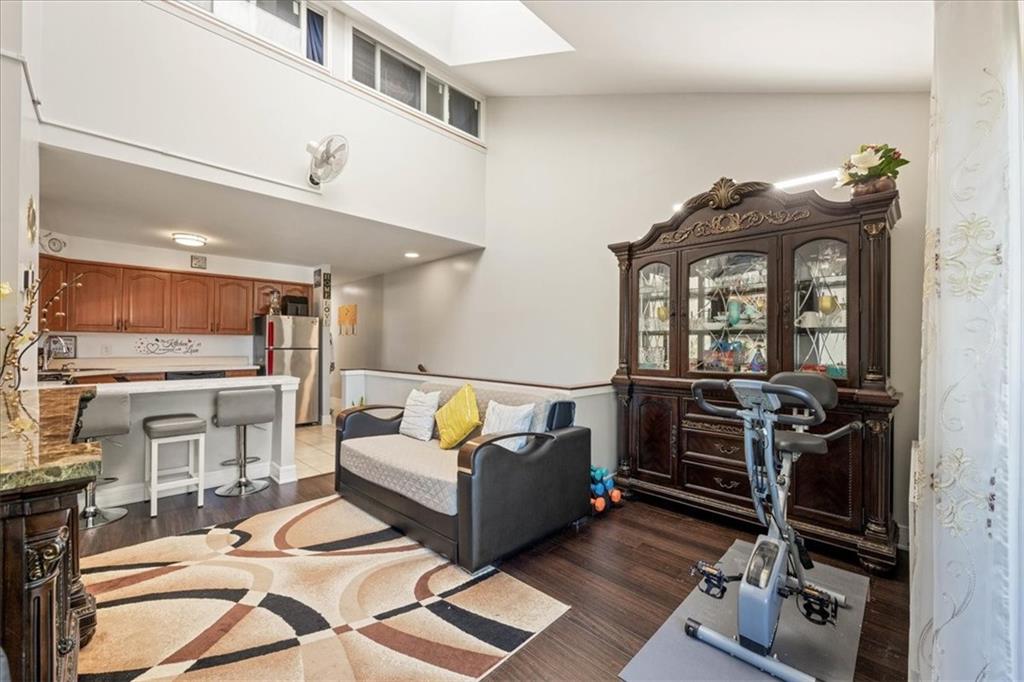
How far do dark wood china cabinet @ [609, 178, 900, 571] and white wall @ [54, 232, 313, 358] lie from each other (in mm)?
5232

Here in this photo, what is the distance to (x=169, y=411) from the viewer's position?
3.37m

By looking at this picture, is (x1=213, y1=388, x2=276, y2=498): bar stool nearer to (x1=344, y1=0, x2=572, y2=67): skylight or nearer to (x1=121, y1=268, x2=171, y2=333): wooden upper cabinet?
(x1=121, y1=268, x2=171, y2=333): wooden upper cabinet

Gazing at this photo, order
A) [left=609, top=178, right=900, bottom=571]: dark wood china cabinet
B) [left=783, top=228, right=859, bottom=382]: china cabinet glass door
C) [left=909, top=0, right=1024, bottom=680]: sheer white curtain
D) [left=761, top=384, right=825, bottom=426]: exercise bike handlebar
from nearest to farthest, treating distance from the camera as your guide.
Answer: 1. [left=909, top=0, right=1024, bottom=680]: sheer white curtain
2. [left=761, top=384, right=825, bottom=426]: exercise bike handlebar
3. [left=609, top=178, right=900, bottom=571]: dark wood china cabinet
4. [left=783, top=228, right=859, bottom=382]: china cabinet glass door

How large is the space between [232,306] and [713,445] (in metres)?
6.13


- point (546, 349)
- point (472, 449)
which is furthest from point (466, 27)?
point (472, 449)

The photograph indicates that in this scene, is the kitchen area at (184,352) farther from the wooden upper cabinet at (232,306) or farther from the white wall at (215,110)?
the white wall at (215,110)

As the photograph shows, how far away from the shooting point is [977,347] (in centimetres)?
90

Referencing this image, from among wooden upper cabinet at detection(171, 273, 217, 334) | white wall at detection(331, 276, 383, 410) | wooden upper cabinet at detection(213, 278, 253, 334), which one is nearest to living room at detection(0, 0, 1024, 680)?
wooden upper cabinet at detection(171, 273, 217, 334)

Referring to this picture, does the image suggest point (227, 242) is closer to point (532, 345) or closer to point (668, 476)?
point (532, 345)

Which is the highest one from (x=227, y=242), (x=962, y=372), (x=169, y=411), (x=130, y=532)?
(x=227, y=242)

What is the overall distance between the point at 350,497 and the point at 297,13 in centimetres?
408

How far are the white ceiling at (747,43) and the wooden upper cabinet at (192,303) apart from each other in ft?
16.6

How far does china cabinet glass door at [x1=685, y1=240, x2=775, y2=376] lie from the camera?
284cm

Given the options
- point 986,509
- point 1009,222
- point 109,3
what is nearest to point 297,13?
point 109,3
